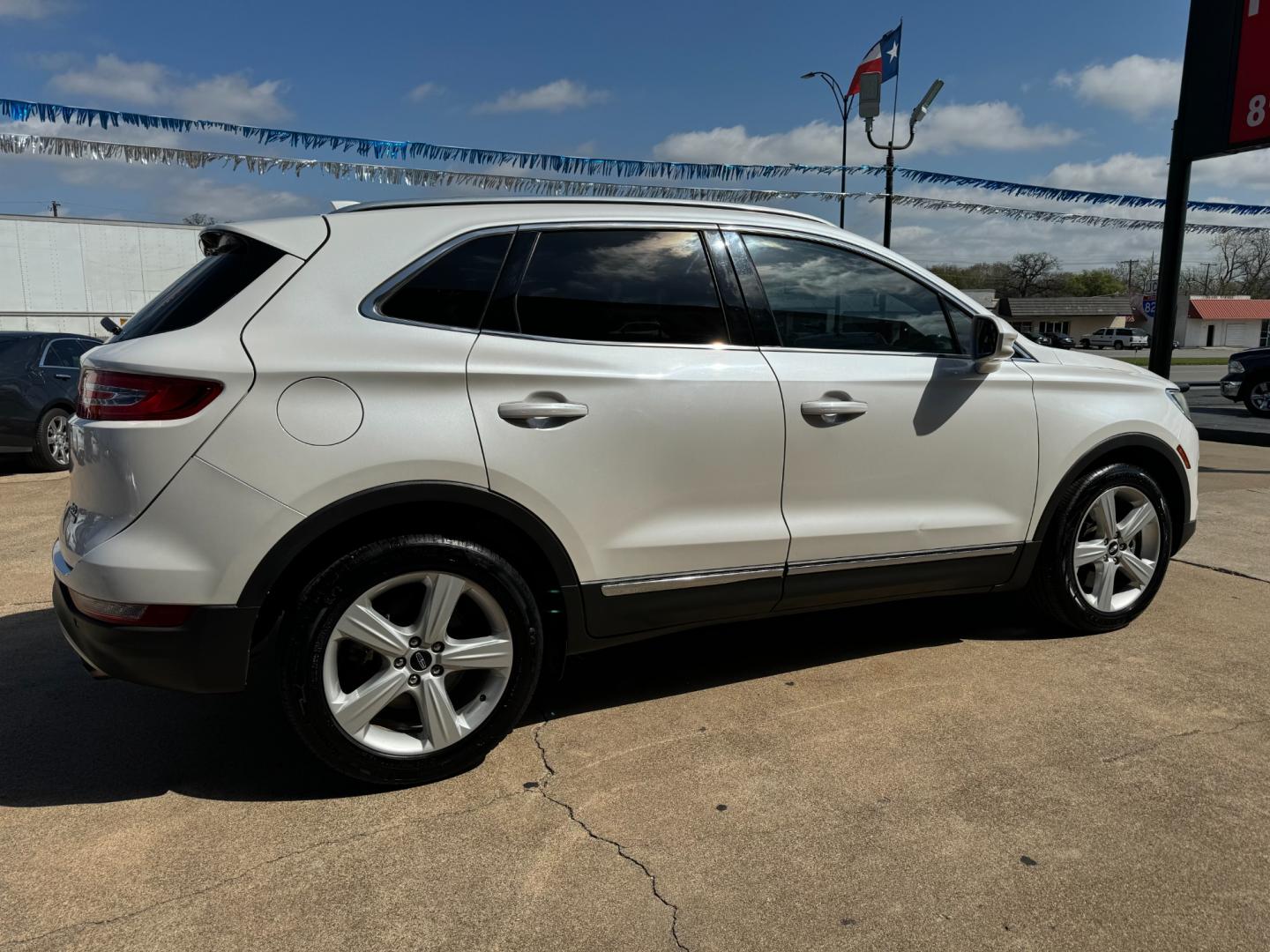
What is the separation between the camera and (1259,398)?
15.0 m

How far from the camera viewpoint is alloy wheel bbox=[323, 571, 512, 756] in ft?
8.80

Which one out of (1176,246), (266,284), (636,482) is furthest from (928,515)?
(1176,246)

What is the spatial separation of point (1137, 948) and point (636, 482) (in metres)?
1.81

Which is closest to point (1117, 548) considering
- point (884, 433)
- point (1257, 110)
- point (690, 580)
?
point (884, 433)

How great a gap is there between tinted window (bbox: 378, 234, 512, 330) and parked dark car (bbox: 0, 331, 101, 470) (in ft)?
27.5

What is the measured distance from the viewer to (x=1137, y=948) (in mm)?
2076

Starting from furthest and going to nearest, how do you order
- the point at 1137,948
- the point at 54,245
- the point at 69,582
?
A: the point at 54,245 < the point at 69,582 < the point at 1137,948

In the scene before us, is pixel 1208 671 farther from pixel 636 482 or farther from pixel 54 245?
pixel 54 245

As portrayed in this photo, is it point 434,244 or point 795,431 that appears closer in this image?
point 434,244

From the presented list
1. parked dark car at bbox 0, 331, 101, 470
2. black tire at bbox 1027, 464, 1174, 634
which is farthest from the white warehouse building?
black tire at bbox 1027, 464, 1174, 634

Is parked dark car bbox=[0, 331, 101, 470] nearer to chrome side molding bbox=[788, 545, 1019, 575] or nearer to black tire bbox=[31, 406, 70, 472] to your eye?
black tire bbox=[31, 406, 70, 472]

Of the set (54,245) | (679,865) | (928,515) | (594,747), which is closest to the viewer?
(679,865)

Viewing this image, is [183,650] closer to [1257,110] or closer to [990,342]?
[990,342]

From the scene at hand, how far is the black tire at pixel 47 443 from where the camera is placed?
9.41 metres
